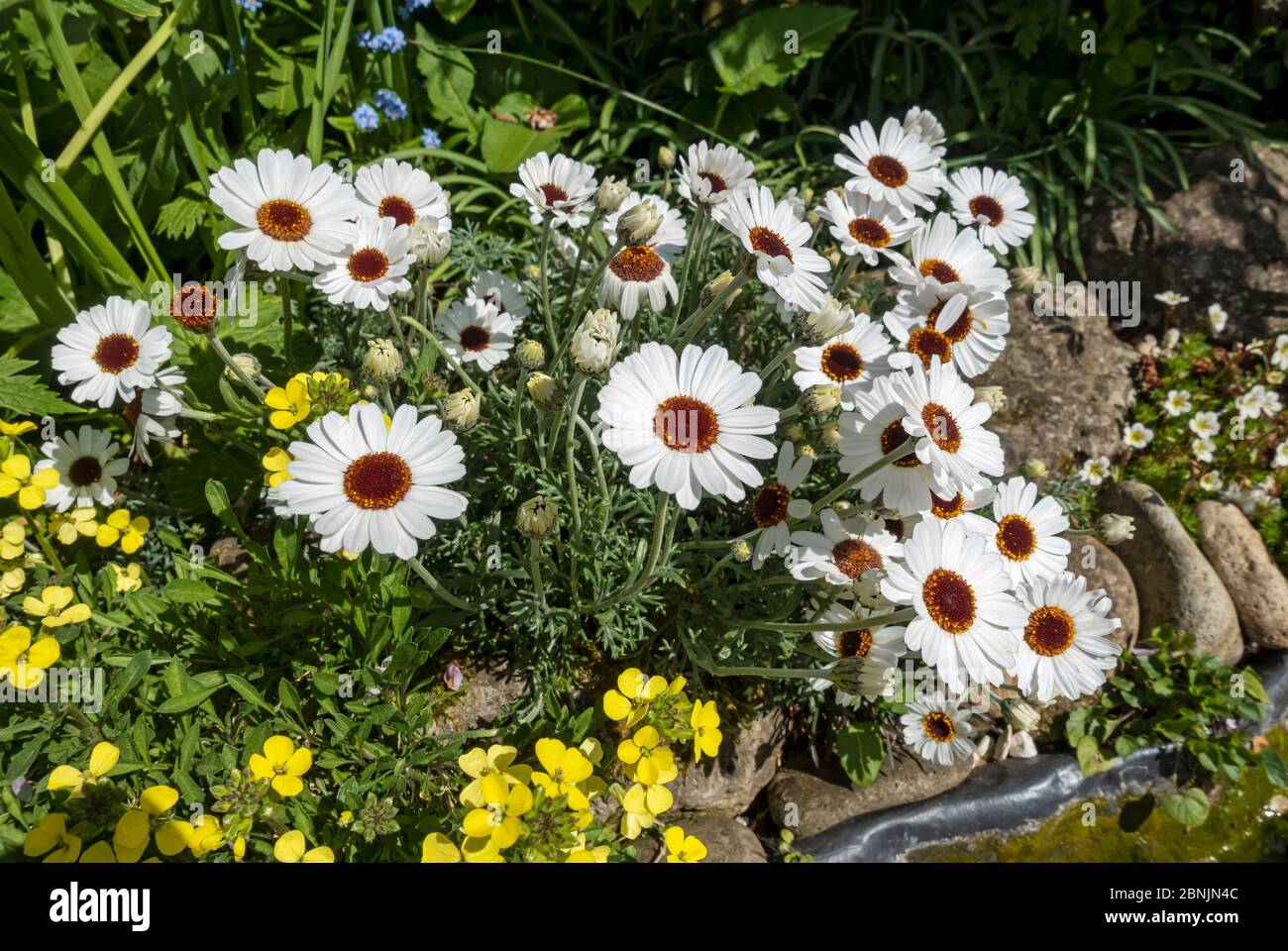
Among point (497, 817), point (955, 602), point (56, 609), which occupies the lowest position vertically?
point (497, 817)

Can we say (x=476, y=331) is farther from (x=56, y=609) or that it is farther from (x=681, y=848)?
(x=681, y=848)

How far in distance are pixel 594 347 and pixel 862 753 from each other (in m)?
1.52

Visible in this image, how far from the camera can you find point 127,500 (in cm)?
253

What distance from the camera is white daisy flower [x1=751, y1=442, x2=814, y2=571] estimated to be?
2.01 m

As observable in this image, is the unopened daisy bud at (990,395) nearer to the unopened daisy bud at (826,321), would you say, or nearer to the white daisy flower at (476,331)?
the unopened daisy bud at (826,321)

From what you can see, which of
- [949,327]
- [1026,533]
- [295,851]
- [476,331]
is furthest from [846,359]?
[295,851]

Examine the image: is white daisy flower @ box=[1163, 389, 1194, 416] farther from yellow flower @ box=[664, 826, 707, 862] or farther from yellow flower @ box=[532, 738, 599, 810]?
yellow flower @ box=[532, 738, 599, 810]

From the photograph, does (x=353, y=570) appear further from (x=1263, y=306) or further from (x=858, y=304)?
(x=1263, y=306)

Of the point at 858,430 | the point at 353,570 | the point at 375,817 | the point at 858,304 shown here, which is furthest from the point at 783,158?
the point at 375,817

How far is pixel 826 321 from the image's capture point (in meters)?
1.86

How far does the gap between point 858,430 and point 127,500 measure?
84.7 inches

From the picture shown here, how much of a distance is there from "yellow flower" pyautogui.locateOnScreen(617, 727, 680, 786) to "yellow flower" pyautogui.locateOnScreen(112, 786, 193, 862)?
83 centimetres

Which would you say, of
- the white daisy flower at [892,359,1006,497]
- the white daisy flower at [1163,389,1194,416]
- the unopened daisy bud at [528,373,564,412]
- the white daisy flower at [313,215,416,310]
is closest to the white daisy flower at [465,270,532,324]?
the white daisy flower at [313,215,416,310]
